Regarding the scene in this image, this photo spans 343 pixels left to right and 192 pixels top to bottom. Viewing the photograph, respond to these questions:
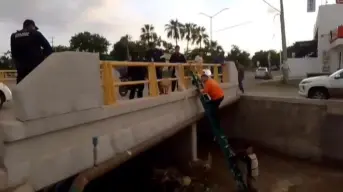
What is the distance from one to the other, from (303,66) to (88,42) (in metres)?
36.8

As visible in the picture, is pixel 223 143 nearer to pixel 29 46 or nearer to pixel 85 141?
pixel 85 141

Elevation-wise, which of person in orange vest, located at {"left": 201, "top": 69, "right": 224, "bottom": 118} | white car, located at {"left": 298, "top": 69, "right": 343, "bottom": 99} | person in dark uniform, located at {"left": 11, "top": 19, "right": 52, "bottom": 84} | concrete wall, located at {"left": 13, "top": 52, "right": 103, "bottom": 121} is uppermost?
person in dark uniform, located at {"left": 11, "top": 19, "right": 52, "bottom": 84}

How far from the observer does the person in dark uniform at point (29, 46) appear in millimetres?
5484

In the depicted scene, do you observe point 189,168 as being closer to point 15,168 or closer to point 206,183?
point 206,183

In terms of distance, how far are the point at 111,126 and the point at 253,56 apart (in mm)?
107095

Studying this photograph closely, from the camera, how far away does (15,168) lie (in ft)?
13.4

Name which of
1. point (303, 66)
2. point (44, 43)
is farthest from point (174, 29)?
point (44, 43)

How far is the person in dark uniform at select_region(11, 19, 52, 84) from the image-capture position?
5.48 metres

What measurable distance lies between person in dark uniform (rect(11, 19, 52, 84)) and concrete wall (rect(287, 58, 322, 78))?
37.8m

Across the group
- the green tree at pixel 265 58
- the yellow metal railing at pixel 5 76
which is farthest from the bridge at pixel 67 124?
the green tree at pixel 265 58

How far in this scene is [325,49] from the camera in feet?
126

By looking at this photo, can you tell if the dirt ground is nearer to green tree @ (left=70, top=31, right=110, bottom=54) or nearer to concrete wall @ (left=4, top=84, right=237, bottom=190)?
concrete wall @ (left=4, top=84, right=237, bottom=190)

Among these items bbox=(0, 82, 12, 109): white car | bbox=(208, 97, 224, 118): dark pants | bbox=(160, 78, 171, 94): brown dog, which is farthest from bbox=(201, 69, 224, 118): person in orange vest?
bbox=(0, 82, 12, 109): white car

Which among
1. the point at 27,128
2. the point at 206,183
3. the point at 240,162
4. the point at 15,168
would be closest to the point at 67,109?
the point at 27,128
